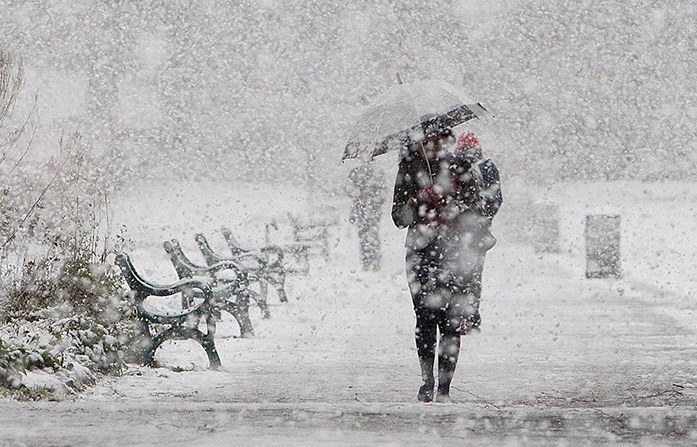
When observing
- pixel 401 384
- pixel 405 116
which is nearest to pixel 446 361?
pixel 401 384

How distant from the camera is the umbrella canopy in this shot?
6715 mm

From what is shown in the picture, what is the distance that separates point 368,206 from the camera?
18.3 metres

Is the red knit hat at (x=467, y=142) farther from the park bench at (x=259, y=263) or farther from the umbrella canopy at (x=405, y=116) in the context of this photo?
the park bench at (x=259, y=263)

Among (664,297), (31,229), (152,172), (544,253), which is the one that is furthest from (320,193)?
(31,229)

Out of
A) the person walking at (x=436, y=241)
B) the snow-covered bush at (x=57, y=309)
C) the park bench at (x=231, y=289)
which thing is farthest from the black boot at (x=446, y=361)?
the park bench at (x=231, y=289)

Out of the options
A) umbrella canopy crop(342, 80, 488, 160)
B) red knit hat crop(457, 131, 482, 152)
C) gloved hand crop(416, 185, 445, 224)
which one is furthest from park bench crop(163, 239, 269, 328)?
gloved hand crop(416, 185, 445, 224)

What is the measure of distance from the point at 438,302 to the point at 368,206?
11.9 m

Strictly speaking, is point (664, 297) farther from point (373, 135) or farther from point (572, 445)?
point (572, 445)

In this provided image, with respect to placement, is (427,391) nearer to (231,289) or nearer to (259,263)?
(231,289)

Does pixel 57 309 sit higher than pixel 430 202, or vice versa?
pixel 430 202

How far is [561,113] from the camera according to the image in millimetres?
31766

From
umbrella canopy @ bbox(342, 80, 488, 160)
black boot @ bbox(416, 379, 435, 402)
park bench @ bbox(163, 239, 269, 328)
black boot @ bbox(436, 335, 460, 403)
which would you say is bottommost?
black boot @ bbox(416, 379, 435, 402)

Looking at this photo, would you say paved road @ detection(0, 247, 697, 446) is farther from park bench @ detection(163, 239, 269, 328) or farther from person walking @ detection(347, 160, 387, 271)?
person walking @ detection(347, 160, 387, 271)

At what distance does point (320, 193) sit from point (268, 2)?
5.24 m
